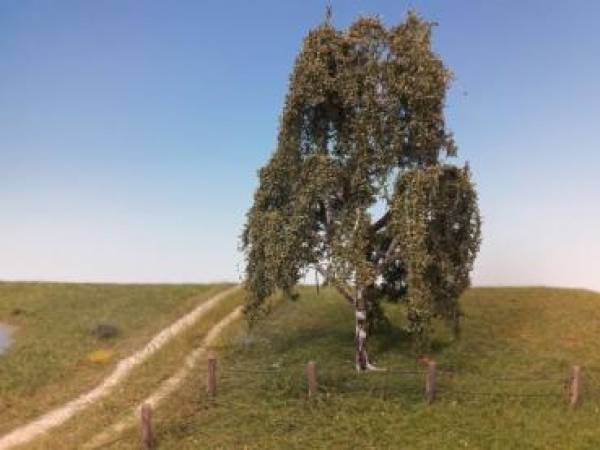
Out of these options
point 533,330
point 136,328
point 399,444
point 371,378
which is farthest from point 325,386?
point 136,328

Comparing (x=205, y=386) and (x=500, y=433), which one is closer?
(x=500, y=433)

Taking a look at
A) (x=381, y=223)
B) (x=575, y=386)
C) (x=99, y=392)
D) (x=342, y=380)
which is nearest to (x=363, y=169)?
(x=381, y=223)

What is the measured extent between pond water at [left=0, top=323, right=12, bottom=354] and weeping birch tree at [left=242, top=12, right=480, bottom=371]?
25680 millimetres

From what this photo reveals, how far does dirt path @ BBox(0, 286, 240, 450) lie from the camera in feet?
127

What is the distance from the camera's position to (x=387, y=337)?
49969mm

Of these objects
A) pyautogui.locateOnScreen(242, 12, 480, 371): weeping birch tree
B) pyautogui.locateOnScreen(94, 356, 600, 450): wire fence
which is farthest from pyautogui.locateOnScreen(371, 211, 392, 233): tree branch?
pyautogui.locateOnScreen(94, 356, 600, 450): wire fence

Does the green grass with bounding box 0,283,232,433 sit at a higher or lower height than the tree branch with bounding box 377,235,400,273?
lower

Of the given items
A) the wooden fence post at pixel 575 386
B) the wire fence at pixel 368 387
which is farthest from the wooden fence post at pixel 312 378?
the wooden fence post at pixel 575 386

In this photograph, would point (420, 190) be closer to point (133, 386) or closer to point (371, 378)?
point (371, 378)

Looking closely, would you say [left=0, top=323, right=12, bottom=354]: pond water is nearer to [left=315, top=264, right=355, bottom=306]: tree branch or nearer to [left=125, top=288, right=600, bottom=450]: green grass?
[left=125, top=288, right=600, bottom=450]: green grass

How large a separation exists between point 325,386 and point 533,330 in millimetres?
20981

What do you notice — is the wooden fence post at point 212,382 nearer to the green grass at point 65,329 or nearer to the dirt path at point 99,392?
the dirt path at point 99,392

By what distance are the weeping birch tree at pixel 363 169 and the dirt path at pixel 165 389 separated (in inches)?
344

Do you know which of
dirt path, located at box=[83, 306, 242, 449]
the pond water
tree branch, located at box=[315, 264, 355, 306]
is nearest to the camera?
dirt path, located at box=[83, 306, 242, 449]
